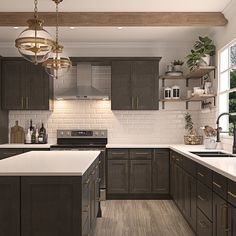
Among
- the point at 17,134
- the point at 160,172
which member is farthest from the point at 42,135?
the point at 160,172

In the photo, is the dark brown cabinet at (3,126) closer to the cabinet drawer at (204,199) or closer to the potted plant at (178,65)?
the potted plant at (178,65)

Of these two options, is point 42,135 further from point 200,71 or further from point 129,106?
point 200,71

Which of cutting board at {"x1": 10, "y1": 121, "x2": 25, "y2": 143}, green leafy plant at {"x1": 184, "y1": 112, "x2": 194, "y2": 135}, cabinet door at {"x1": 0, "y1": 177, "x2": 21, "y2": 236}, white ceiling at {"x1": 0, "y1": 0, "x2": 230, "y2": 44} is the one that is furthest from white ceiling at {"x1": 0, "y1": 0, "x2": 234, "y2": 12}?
cabinet door at {"x1": 0, "y1": 177, "x2": 21, "y2": 236}

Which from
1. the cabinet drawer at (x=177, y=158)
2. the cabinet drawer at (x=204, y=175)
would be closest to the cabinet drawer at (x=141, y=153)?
the cabinet drawer at (x=177, y=158)

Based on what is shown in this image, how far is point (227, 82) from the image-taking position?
5.36 metres

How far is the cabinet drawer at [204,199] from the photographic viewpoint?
3.17 m

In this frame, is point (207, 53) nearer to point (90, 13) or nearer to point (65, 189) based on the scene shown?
point (90, 13)

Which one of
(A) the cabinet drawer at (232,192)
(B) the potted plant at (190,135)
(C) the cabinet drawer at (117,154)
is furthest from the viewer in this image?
(B) the potted plant at (190,135)

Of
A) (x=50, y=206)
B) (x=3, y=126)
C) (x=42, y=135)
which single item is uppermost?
(x=3, y=126)

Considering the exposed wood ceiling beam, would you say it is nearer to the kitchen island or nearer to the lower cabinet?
the lower cabinet

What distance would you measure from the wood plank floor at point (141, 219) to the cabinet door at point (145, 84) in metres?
1.75

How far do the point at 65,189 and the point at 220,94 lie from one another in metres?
3.60

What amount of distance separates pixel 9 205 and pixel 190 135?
428 cm

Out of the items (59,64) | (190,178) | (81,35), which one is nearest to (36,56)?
(59,64)
